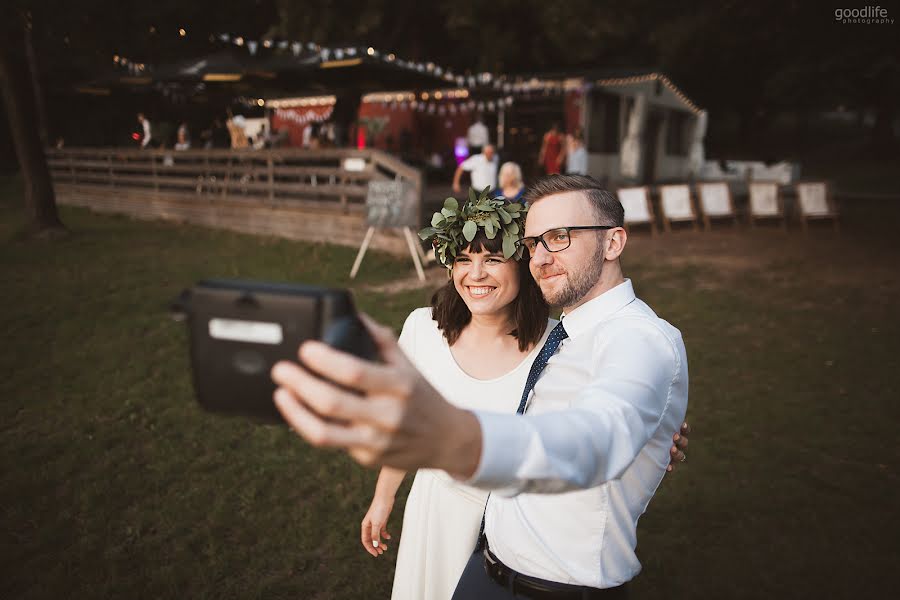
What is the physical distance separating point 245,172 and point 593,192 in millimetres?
13903

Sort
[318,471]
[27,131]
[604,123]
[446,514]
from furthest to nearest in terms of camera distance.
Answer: [604,123] < [27,131] < [318,471] < [446,514]

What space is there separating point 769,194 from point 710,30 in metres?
22.6

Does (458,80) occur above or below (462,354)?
above

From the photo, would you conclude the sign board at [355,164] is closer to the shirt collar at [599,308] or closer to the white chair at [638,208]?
the white chair at [638,208]

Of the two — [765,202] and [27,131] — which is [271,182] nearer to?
[27,131]

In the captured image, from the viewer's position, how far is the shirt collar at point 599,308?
179 cm

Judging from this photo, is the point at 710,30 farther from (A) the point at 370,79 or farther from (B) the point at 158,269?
(B) the point at 158,269

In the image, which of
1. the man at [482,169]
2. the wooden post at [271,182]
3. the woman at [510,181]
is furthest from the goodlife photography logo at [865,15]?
the wooden post at [271,182]

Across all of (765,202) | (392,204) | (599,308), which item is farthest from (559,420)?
(765,202)

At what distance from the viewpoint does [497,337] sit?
268 cm

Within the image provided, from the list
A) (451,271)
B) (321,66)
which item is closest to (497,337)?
(451,271)

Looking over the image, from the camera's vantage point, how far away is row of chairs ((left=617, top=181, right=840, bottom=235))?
13.6 meters

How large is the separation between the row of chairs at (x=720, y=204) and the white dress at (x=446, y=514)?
11.8 meters

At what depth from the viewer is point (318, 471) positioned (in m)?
4.60
